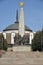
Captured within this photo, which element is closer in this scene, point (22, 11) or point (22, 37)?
point (22, 37)

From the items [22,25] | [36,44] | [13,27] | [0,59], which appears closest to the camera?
[0,59]

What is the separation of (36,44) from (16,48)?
476 centimetres

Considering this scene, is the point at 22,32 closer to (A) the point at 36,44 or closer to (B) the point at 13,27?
(A) the point at 36,44

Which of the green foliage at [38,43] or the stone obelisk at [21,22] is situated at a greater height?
the stone obelisk at [21,22]

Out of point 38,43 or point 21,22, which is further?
point 21,22

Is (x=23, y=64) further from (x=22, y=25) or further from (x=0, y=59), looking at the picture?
(x=22, y=25)

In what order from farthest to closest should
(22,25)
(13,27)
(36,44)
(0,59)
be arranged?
(13,27) → (22,25) → (36,44) → (0,59)

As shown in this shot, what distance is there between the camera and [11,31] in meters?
96.0

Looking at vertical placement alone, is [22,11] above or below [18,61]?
above

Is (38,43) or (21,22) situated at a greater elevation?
(21,22)

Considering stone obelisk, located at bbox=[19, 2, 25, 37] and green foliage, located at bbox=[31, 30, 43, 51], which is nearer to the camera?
green foliage, located at bbox=[31, 30, 43, 51]

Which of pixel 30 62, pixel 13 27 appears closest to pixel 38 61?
pixel 30 62

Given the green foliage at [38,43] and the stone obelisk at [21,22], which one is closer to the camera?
the green foliage at [38,43]

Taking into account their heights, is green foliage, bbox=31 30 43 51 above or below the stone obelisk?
below
